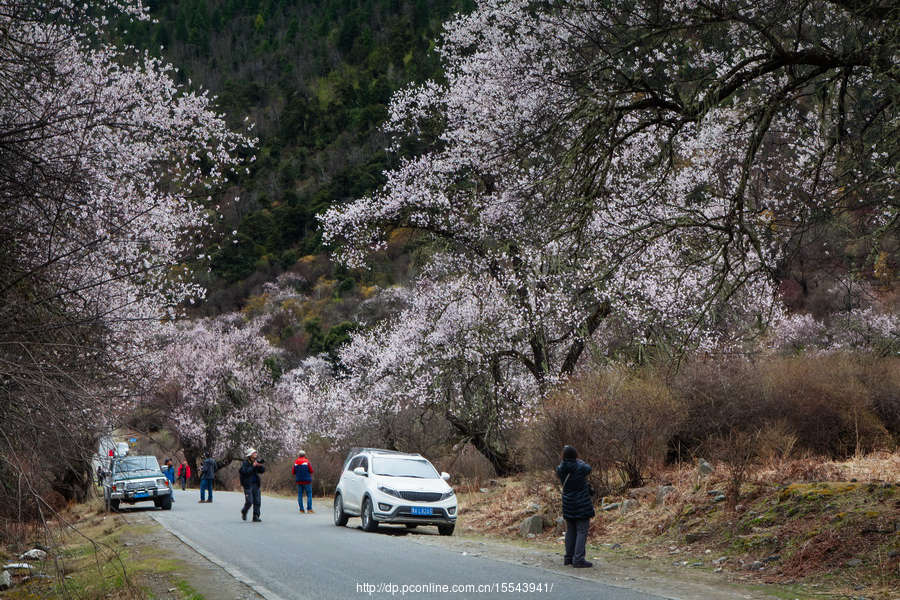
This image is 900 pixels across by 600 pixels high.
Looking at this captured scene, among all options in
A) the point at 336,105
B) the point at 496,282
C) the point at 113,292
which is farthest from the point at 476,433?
the point at 336,105

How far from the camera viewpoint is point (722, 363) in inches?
697

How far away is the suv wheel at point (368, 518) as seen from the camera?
55.6 feet

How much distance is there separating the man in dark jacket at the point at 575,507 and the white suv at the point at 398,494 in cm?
609

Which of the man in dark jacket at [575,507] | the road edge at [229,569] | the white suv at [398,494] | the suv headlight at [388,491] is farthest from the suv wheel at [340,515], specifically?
the man in dark jacket at [575,507]

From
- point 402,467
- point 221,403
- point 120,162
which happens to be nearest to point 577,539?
point 402,467

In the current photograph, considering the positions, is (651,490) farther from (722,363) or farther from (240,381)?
(240,381)

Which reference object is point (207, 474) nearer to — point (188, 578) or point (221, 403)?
point (221, 403)

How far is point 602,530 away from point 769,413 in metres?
4.77

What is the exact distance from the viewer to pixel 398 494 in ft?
55.3

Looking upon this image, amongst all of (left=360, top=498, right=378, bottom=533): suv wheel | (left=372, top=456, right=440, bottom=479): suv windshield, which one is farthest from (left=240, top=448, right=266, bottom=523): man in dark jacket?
(left=360, top=498, right=378, bottom=533): suv wheel

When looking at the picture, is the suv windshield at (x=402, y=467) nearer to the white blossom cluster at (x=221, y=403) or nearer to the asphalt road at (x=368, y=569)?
the asphalt road at (x=368, y=569)

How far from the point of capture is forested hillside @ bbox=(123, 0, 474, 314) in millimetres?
91875

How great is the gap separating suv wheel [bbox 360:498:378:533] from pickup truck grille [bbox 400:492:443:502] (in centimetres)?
76

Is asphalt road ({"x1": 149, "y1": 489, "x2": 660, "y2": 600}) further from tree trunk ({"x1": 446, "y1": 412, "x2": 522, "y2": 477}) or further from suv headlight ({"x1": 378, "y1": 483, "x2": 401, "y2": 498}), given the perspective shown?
tree trunk ({"x1": 446, "y1": 412, "x2": 522, "y2": 477})
